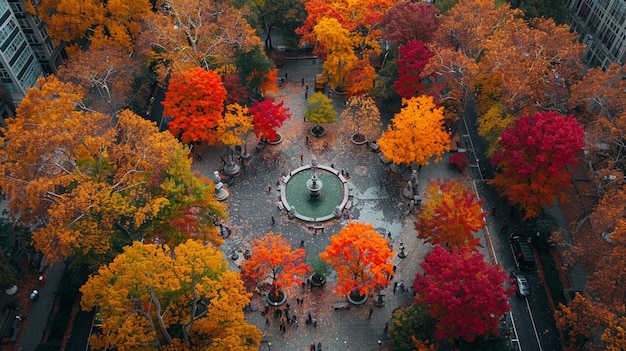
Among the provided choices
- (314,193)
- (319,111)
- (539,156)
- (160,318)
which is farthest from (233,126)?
(539,156)

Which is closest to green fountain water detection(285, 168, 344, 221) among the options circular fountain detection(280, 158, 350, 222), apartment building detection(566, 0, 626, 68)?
circular fountain detection(280, 158, 350, 222)

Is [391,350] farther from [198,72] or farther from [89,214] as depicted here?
[198,72]

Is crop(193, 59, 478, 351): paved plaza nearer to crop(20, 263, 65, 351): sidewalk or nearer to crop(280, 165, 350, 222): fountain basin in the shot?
crop(280, 165, 350, 222): fountain basin

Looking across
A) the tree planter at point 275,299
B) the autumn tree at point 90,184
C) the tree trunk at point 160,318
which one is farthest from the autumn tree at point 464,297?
the autumn tree at point 90,184

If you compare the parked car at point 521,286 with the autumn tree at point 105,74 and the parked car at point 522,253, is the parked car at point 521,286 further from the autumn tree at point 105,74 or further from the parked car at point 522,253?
the autumn tree at point 105,74

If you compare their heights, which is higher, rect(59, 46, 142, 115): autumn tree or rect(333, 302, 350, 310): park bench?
rect(59, 46, 142, 115): autumn tree
